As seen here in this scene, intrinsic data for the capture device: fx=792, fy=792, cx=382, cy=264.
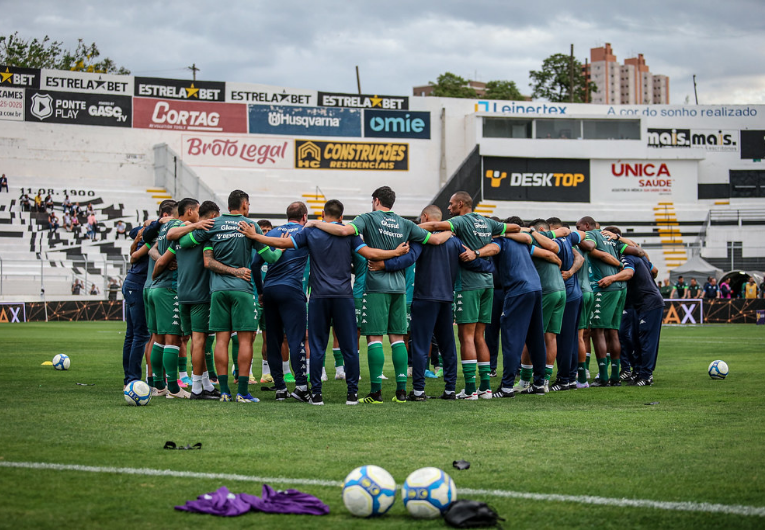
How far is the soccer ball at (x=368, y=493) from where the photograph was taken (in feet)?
14.1

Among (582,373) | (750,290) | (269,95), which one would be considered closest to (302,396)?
(582,373)

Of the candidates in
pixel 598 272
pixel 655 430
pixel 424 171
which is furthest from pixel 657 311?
pixel 424 171

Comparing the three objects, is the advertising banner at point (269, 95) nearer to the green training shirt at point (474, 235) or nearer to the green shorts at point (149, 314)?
the green shorts at point (149, 314)

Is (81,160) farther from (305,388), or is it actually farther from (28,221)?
(305,388)

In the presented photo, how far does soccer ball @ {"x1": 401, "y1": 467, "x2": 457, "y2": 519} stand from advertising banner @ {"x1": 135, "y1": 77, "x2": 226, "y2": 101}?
47220mm

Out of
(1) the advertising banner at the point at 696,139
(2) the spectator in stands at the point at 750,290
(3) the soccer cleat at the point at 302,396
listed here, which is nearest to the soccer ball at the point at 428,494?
(3) the soccer cleat at the point at 302,396

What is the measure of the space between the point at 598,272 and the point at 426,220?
345 centimetres

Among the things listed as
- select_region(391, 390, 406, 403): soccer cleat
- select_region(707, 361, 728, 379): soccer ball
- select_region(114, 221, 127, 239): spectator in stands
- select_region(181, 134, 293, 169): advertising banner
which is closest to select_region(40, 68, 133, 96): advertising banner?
select_region(181, 134, 293, 169): advertising banner

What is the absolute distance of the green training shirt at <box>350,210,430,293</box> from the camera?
9108mm

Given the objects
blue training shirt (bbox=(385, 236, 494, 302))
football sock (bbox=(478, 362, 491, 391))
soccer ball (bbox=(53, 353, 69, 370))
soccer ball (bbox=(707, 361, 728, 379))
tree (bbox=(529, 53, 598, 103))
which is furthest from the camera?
tree (bbox=(529, 53, 598, 103))

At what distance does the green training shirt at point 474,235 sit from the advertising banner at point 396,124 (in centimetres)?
4214

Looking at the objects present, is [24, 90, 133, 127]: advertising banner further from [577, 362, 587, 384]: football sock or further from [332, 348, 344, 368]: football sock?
[577, 362, 587, 384]: football sock

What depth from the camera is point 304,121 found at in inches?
1973

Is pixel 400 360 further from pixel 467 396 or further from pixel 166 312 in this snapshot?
pixel 166 312
